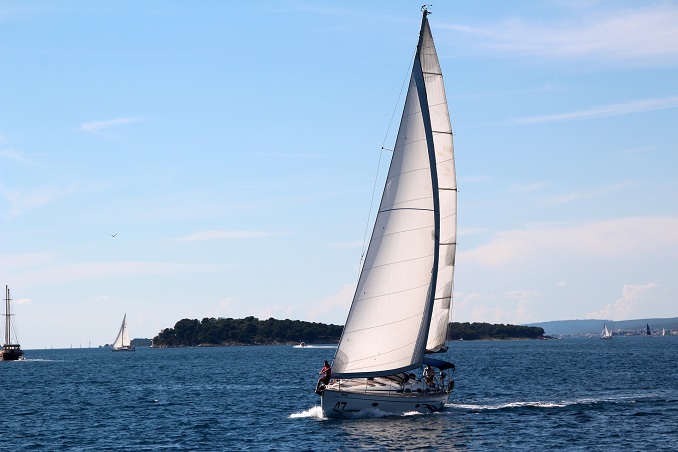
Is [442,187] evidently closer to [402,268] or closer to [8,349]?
[402,268]

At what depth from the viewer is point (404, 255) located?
52125 mm

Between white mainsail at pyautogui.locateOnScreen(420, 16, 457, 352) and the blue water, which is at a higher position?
white mainsail at pyautogui.locateOnScreen(420, 16, 457, 352)

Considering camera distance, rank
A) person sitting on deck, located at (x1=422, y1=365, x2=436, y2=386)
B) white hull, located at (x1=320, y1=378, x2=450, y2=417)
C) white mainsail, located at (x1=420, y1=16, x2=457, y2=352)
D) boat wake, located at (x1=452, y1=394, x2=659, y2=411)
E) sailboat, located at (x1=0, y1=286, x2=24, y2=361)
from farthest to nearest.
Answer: sailboat, located at (x1=0, y1=286, x2=24, y2=361), boat wake, located at (x1=452, y1=394, x2=659, y2=411), person sitting on deck, located at (x1=422, y1=365, x2=436, y2=386), white mainsail, located at (x1=420, y1=16, x2=457, y2=352), white hull, located at (x1=320, y1=378, x2=450, y2=417)

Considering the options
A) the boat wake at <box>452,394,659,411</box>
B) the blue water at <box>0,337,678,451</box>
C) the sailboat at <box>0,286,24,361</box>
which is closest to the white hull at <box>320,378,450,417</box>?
the blue water at <box>0,337,678,451</box>

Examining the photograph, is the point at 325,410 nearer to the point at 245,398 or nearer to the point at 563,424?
the point at 563,424

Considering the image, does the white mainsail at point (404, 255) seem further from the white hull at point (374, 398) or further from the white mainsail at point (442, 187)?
the white hull at point (374, 398)

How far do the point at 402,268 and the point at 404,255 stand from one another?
691 millimetres

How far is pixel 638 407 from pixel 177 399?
1421 inches

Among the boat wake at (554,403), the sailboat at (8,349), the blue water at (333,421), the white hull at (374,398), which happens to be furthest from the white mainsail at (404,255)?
the sailboat at (8,349)

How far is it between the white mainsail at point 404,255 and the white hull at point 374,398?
3.53ft

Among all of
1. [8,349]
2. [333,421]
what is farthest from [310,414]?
[8,349]

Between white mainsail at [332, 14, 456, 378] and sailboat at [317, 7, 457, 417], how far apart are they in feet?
0.17

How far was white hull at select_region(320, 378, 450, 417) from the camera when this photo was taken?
5231 cm

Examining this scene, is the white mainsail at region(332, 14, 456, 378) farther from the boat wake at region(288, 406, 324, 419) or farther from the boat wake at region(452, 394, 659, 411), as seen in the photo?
the boat wake at region(452, 394, 659, 411)
